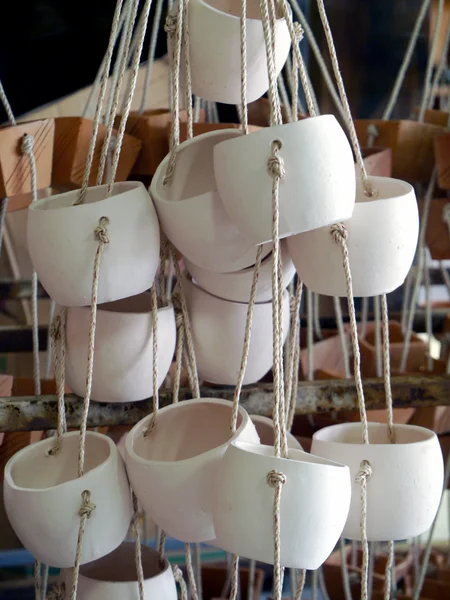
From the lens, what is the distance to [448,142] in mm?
892

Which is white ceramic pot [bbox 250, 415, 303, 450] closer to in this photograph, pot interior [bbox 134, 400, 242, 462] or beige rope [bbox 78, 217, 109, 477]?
pot interior [bbox 134, 400, 242, 462]

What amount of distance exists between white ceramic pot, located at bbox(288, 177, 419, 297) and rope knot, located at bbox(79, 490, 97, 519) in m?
0.23

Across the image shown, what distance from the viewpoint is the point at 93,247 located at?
55cm

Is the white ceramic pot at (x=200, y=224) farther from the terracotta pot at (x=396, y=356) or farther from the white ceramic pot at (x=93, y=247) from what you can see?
the terracotta pot at (x=396, y=356)

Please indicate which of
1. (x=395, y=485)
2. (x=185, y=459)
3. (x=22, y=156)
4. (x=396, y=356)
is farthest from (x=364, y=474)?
(x=396, y=356)

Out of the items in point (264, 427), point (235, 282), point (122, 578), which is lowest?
point (122, 578)

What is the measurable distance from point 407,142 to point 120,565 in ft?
2.04

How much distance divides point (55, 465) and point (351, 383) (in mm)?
269

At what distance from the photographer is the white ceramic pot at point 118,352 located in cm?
61

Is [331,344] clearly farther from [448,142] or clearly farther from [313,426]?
[448,142]

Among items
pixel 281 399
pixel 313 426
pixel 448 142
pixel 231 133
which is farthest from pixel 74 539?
pixel 448 142

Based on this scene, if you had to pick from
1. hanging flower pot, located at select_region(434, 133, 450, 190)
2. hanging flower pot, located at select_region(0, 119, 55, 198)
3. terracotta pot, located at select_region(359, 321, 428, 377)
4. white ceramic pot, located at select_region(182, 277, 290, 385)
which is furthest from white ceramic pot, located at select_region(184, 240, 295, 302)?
terracotta pot, located at select_region(359, 321, 428, 377)

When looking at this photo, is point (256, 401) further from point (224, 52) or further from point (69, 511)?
point (224, 52)

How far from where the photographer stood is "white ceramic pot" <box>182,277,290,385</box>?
0.66 meters
